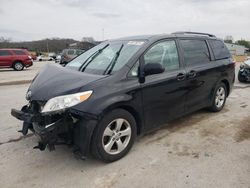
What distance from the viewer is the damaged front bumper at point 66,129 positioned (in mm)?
Result: 3031

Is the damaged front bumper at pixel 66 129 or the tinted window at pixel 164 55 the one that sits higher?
the tinted window at pixel 164 55

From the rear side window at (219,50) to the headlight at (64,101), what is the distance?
11.3 ft

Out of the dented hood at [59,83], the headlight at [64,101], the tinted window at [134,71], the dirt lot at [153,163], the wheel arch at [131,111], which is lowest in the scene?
the dirt lot at [153,163]

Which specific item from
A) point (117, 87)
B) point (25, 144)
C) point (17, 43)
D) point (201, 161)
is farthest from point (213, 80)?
point (17, 43)

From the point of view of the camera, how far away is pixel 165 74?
4090 mm

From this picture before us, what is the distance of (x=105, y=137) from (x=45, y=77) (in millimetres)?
1321

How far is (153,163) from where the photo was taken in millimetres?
3432

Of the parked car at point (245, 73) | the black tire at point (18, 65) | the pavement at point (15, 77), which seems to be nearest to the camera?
the parked car at point (245, 73)

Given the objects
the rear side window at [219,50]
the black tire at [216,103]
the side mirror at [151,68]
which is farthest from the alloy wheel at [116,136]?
the rear side window at [219,50]

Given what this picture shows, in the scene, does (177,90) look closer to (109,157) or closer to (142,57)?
(142,57)

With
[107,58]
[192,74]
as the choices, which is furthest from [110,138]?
[192,74]

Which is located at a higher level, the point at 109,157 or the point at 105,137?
the point at 105,137

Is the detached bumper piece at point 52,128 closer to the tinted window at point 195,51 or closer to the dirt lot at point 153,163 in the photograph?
the dirt lot at point 153,163

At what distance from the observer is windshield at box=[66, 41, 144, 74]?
3.73 m
